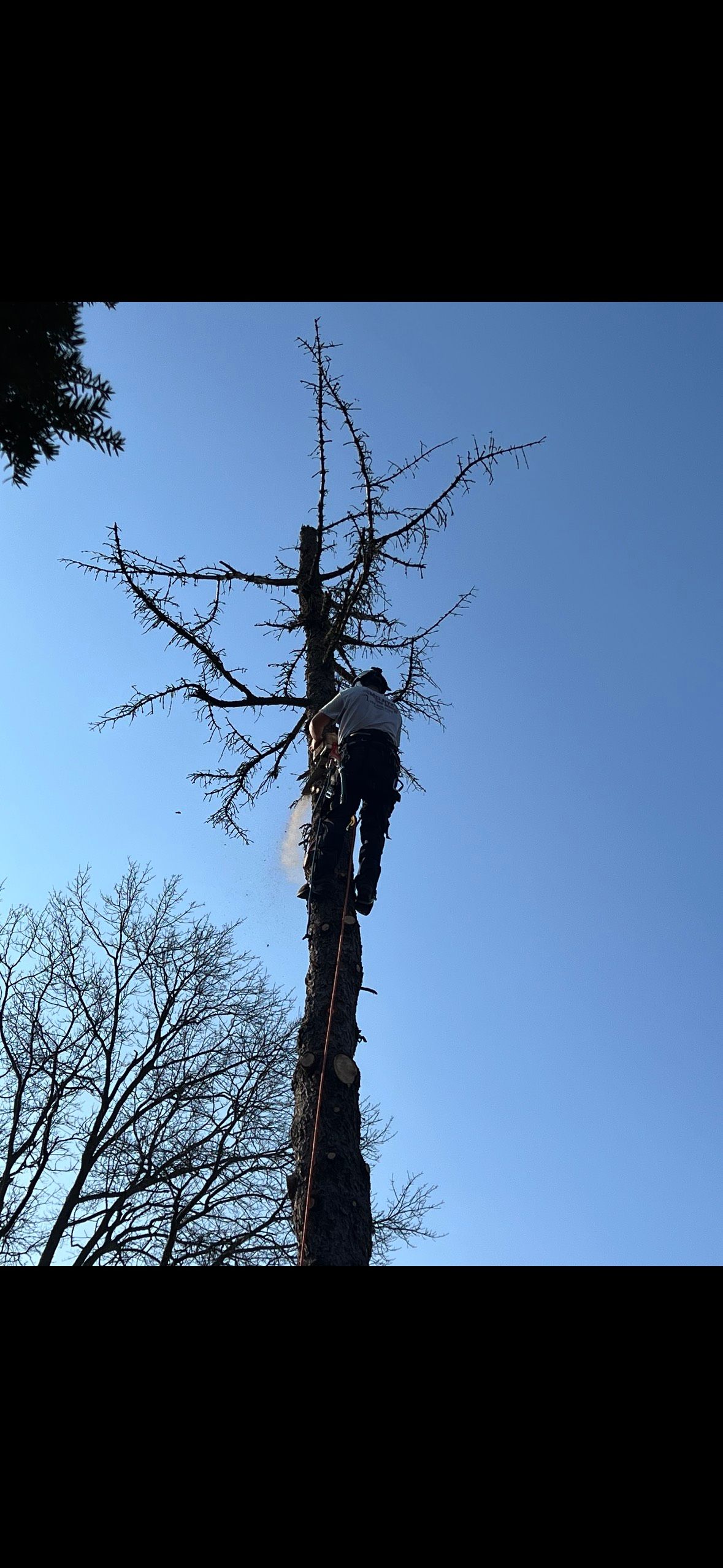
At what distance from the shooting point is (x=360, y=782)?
18.9ft

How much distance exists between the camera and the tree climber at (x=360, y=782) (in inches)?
215

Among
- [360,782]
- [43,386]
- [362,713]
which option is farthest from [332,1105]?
[43,386]

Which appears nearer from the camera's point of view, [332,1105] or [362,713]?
[332,1105]

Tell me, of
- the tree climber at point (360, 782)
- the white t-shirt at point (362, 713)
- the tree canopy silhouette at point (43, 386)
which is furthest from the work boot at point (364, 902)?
the tree canopy silhouette at point (43, 386)

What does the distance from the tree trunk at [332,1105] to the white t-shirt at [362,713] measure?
66 cm

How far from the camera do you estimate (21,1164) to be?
10633mm

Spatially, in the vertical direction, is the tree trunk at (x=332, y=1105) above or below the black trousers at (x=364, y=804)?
below

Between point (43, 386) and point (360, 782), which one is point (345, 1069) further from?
point (43, 386)

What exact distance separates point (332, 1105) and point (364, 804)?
2.08 meters

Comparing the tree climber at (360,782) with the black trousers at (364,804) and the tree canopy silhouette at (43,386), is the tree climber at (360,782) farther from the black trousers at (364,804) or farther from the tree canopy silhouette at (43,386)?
the tree canopy silhouette at (43,386)

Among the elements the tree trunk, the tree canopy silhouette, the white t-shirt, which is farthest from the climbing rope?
the tree canopy silhouette
